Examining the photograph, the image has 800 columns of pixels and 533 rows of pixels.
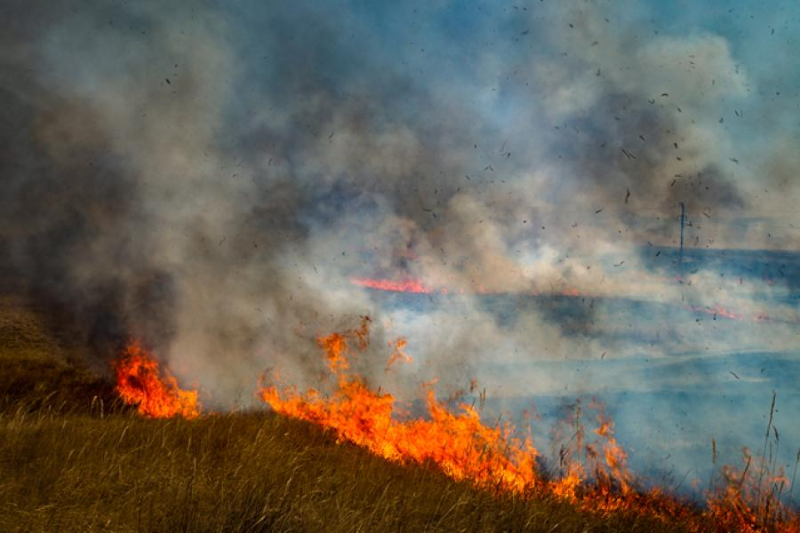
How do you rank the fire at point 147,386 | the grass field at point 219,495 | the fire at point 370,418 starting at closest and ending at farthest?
1. the grass field at point 219,495
2. the fire at point 370,418
3. the fire at point 147,386

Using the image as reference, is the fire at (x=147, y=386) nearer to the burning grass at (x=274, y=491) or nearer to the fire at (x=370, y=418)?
the fire at (x=370, y=418)

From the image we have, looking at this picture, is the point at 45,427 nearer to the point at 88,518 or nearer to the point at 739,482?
the point at 88,518

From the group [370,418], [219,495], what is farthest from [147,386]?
[219,495]

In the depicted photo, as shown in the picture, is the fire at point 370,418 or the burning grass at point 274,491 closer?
the burning grass at point 274,491

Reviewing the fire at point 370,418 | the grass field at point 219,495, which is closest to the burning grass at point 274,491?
the grass field at point 219,495

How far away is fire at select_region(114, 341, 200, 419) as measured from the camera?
46.0ft

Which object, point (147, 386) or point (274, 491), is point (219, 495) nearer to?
point (274, 491)

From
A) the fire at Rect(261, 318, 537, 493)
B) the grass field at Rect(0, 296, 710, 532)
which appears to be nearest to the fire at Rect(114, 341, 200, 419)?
the fire at Rect(261, 318, 537, 493)

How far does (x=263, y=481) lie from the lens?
3.48 m

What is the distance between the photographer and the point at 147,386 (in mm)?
14750

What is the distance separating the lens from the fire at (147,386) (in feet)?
46.0

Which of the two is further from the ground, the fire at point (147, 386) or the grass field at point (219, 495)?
the grass field at point (219, 495)

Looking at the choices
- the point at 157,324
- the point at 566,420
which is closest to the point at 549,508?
the point at 566,420

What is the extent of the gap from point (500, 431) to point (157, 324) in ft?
51.9
